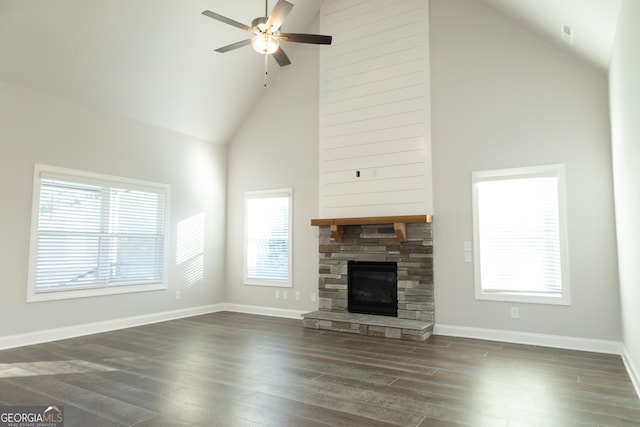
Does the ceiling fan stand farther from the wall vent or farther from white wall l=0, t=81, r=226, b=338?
white wall l=0, t=81, r=226, b=338

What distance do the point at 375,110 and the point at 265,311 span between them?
3.86m

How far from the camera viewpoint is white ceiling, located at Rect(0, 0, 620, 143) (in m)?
4.47

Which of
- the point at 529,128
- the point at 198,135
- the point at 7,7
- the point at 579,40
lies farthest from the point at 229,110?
the point at 579,40

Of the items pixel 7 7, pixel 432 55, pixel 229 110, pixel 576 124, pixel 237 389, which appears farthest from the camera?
pixel 229 110

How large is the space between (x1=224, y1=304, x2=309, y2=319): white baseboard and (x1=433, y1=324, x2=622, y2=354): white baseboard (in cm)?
233

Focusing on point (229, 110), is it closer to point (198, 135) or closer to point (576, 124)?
point (198, 135)

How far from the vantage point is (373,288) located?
20.3 ft

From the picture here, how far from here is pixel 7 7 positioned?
4344 millimetres

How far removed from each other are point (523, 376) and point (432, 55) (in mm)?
4310

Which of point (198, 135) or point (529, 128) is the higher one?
point (198, 135)

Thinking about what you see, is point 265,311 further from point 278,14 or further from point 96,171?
point 278,14

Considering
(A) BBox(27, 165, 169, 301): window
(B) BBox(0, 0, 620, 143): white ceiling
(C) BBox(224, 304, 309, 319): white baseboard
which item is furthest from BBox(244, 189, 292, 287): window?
(B) BBox(0, 0, 620, 143): white ceiling

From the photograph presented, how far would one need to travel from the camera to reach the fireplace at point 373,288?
602cm

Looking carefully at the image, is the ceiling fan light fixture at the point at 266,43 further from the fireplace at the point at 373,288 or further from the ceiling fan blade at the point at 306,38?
the fireplace at the point at 373,288
